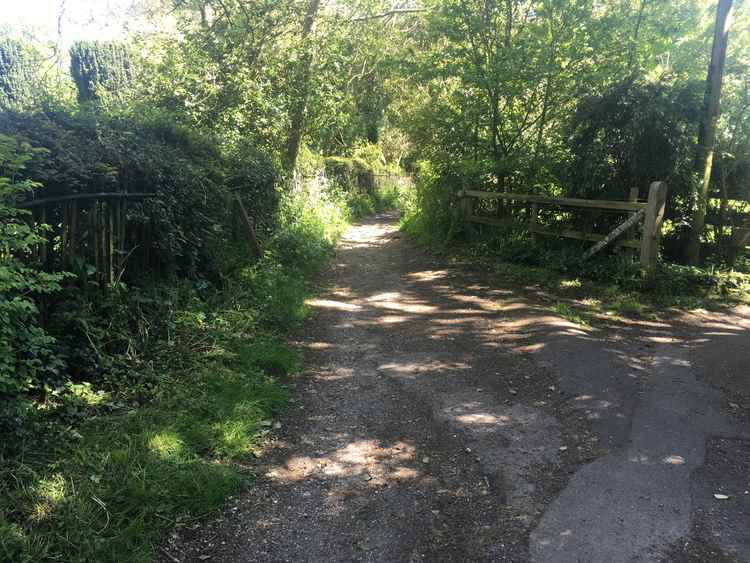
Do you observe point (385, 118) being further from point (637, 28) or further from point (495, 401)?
point (495, 401)

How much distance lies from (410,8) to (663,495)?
18885 mm

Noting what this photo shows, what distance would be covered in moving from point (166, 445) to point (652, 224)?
336 inches

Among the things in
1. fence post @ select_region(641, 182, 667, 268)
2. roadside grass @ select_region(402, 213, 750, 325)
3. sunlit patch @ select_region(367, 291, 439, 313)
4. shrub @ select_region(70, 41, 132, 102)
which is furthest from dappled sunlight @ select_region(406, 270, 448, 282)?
shrub @ select_region(70, 41, 132, 102)

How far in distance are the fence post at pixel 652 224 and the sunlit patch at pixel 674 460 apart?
5839mm

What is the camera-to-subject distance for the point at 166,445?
425 cm

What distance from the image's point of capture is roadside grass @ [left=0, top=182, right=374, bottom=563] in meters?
3.29

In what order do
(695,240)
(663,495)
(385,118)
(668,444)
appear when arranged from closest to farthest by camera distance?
(663,495) → (668,444) → (695,240) → (385,118)

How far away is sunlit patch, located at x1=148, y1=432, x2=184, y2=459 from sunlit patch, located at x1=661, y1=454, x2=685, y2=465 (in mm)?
3749

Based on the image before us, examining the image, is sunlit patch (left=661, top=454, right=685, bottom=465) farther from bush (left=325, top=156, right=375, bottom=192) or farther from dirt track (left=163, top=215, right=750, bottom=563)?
bush (left=325, top=156, right=375, bottom=192)

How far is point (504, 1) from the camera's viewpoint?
41.3 feet

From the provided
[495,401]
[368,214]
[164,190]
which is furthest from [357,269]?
[368,214]

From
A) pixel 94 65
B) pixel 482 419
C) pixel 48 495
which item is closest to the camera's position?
pixel 48 495

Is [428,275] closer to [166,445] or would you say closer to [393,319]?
[393,319]

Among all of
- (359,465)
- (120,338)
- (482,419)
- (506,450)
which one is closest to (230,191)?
(120,338)
